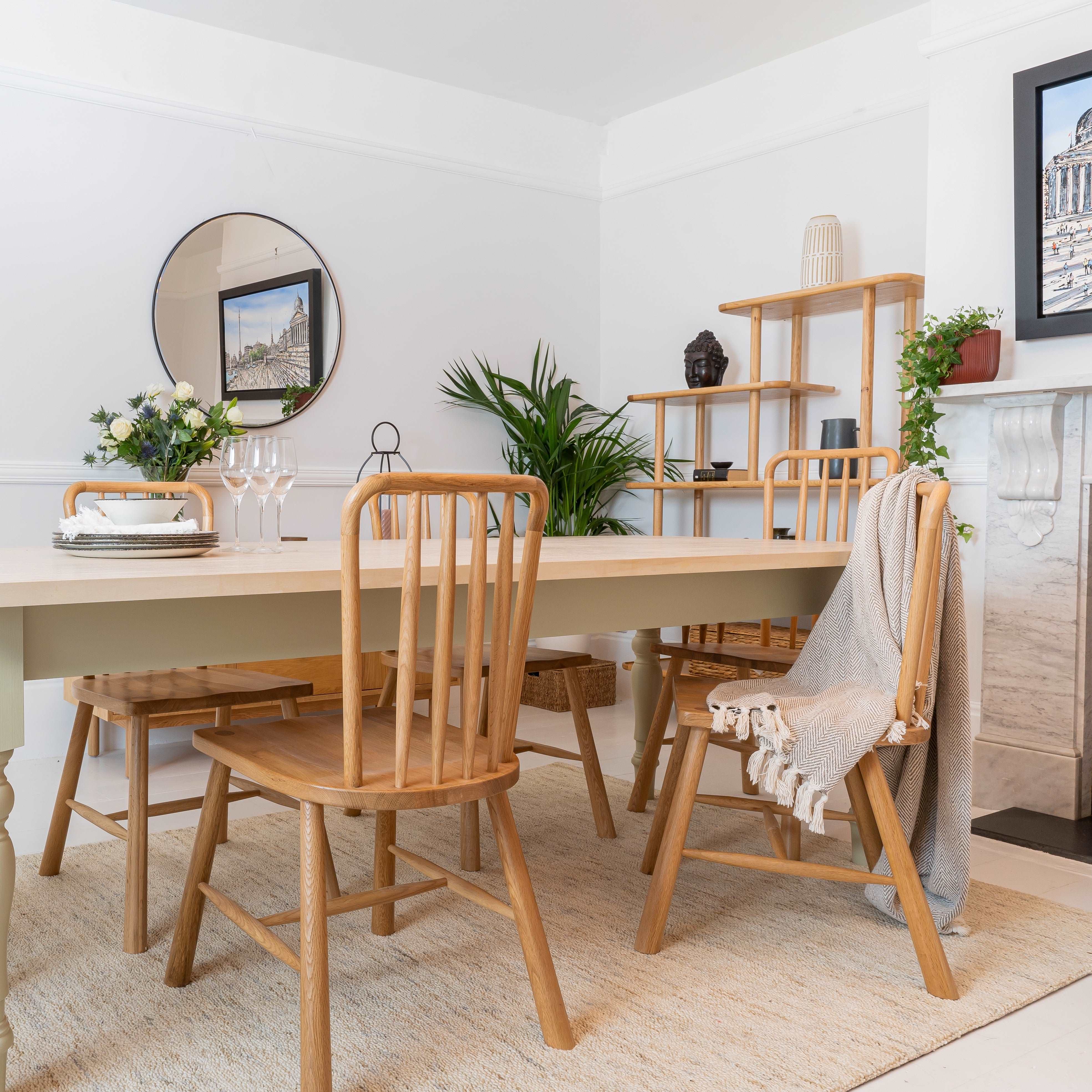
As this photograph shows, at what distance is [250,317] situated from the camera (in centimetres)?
399

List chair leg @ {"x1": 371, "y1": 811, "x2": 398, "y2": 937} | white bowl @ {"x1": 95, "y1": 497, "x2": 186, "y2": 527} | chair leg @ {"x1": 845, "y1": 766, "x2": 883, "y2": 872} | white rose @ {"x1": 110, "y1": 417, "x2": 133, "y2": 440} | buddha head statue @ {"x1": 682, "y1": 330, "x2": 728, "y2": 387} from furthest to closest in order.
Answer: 1. buddha head statue @ {"x1": 682, "y1": 330, "x2": 728, "y2": 387}
2. white rose @ {"x1": 110, "y1": 417, "x2": 133, "y2": 440}
3. chair leg @ {"x1": 845, "y1": 766, "x2": 883, "y2": 872}
4. chair leg @ {"x1": 371, "y1": 811, "x2": 398, "y2": 937}
5. white bowl @ {"x1": 95, "y1": 497, "x2": 186, "y2": 527}

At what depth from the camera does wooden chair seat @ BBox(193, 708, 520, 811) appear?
1420mm

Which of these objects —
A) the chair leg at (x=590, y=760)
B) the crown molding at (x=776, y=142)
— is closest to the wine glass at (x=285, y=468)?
the chair leg at (x=590, y=760)

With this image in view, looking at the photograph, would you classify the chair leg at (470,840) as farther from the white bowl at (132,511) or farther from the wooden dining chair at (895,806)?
the white bowl at (132,511)

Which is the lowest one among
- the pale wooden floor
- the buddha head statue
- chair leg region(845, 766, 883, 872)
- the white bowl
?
the pale wooden floor

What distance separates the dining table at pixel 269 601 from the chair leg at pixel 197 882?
34 centimetres

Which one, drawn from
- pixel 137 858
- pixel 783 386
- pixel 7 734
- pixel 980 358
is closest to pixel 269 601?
pixel 7 734

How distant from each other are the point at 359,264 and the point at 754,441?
175cm

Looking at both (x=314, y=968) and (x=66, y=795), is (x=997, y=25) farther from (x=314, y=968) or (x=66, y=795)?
(x=66, y=795)

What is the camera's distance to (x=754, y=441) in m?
4.01

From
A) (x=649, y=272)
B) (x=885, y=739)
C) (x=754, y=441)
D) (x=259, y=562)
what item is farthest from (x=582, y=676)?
(x=259, y=562)

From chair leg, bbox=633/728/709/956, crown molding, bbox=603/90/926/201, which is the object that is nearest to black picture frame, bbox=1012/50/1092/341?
crown molding, bbox=603/90/926/201

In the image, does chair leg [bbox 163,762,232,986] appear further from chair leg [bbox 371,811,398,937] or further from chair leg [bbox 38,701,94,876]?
chair leg [bbox 38,701,94,876]

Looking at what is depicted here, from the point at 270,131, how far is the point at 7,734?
3.33 metres
